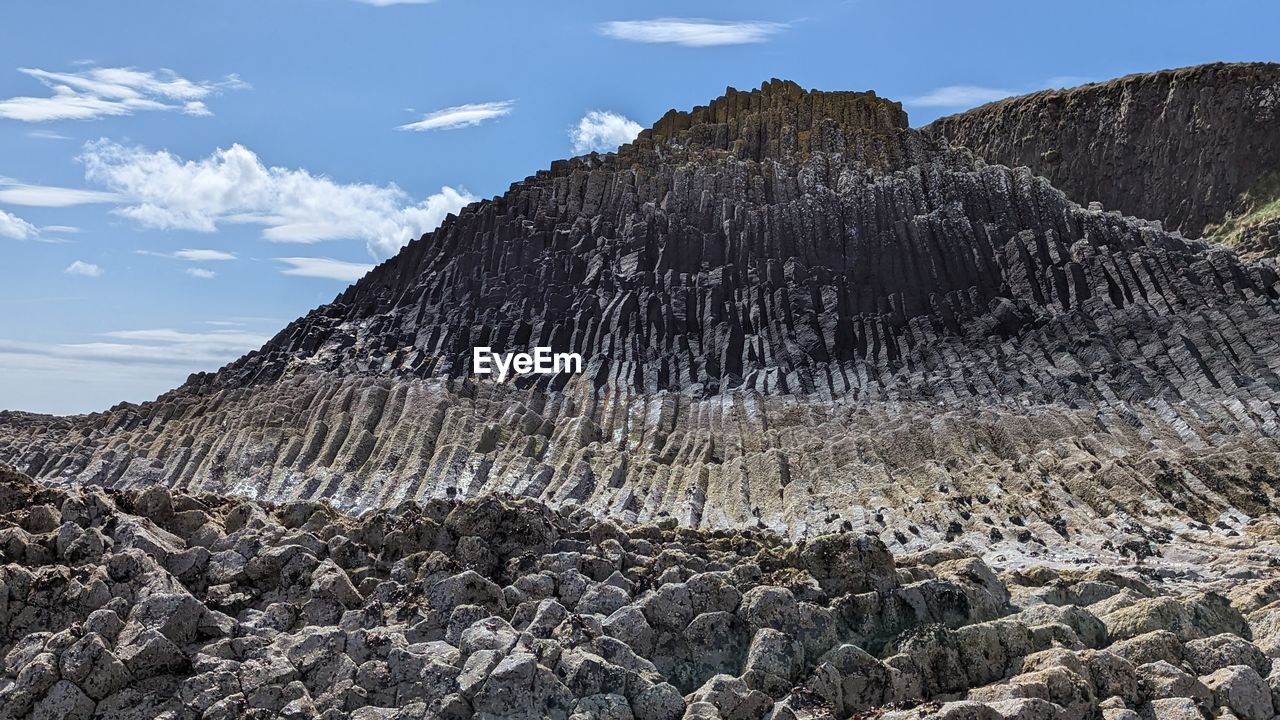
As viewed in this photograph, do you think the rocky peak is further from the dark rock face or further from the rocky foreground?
the rocky foreground

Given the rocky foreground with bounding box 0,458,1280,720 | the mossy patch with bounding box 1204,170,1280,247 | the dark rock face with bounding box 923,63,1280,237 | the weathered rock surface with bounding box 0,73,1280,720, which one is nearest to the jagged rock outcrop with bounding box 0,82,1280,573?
the weathered rock surface with bounding box 0,73,1280,720

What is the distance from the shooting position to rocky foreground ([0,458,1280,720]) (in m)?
19.7

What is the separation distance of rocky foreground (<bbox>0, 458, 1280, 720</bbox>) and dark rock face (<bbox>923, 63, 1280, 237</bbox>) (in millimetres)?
99163

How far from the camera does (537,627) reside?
22.0m

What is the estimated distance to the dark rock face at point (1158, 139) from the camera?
115125mm

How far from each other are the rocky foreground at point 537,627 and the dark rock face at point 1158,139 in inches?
3904

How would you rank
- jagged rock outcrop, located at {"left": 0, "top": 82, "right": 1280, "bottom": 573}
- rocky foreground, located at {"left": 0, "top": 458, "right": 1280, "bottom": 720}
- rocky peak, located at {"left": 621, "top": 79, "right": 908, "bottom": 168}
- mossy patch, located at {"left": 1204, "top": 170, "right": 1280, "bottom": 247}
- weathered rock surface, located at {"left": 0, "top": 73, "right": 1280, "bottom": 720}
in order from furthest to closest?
mossy patch, located at {"left": 1204, "top": 170, "right": 1280, "bottom": 247}, rocky peak, located at {"left": 621, "top": 79, "right": 908, "bottom": 168}, jagged rock outcrop, located at {"left": 0, "top": 82, "right": 1280, "bottom": 573}, weathered rock surface, located at {"left": 0, "top": 73, "right": 1280, "bottom": 720}, rocky foreground, located at {"left": 0, "top": 458, "right": 1280, "bottom": 720}

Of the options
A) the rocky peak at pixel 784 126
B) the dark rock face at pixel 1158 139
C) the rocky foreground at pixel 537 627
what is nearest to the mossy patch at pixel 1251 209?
the dark rock face at pixel 1158 139

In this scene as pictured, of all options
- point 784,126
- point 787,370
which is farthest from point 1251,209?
point 787,370

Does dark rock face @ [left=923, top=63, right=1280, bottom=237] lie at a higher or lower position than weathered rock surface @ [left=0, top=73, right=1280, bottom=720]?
higher

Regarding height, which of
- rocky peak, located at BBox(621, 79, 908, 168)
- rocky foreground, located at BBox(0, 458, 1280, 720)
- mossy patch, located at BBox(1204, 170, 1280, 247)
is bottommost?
rocky foreground, located at BBox(0, 458, 1280, 720)

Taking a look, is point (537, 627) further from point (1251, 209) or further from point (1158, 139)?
point (1158, 139)

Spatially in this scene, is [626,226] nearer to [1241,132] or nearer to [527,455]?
[527,455]

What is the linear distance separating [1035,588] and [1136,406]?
3938 centimetres
